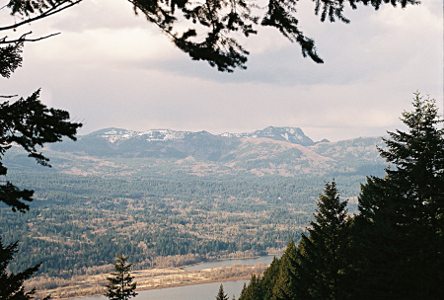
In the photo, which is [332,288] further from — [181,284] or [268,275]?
[181,284]

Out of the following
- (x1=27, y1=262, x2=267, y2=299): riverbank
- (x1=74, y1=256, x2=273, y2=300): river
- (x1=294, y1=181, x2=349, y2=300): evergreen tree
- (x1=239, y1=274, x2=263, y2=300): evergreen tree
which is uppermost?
(x1=294, y1=181, x2=349, y2=300): evergreen tree

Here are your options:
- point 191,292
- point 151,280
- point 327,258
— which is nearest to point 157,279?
point 151,280

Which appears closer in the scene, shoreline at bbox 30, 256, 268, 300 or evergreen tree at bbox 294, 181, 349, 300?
evergreen tree at bbox 294, 181, 349, 300

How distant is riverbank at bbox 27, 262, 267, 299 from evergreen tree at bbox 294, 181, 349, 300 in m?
117

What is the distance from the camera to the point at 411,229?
12.6 m

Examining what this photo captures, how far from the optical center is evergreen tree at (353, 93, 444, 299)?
467 inches

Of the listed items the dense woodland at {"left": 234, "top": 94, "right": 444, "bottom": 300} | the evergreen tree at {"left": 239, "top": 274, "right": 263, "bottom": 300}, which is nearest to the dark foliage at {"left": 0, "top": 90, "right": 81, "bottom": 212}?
the dense woodland at {"left": 234, "top": 94, "right": 444, "bottom": 300}

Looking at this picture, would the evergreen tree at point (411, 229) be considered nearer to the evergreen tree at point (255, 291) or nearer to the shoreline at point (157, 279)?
the evergreen tree at point (255, 291)

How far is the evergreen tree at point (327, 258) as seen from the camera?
17297 millimetres

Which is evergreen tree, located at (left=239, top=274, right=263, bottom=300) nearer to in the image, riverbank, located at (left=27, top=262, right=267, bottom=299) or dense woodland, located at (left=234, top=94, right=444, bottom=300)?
dense woodland, located at (left=234, top=94, right=444, bottom=300)

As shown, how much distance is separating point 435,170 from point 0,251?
13.9 meters

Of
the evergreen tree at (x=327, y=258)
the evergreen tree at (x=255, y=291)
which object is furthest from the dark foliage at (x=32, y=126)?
the evergreen tree at (x=255, y=291)

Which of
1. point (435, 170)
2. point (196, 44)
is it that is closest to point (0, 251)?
point (196, 44)

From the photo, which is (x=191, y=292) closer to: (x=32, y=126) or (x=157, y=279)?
(x=157, y=279)
